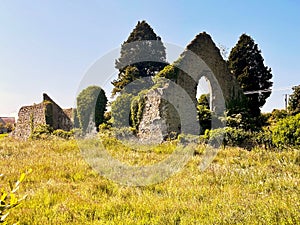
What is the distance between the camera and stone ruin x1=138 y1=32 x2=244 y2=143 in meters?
14.7

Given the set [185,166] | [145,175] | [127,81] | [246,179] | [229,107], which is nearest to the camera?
[246,179]

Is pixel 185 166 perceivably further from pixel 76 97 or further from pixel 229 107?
pixel 76 97

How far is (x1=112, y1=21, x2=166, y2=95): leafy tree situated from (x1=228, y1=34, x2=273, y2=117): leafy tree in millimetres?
6186

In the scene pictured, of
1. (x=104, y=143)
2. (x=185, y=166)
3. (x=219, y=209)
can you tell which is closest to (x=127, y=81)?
(x=104, y=143)

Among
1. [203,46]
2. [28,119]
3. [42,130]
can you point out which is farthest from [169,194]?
[28,119]

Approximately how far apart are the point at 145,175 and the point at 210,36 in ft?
43.2

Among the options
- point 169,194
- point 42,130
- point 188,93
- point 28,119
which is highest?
point 188,93

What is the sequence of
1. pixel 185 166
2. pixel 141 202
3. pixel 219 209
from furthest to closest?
pixel 185 166, pixel 141 202, pixel 219 209

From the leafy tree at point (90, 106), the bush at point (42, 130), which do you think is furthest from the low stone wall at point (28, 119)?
the leafy tree at point (90, 106)

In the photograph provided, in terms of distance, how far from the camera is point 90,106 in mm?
20141

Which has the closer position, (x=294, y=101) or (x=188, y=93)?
(x=188, y=93)

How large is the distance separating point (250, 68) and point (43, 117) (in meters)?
16.4

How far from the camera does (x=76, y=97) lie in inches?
811

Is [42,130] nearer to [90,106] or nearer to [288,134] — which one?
[90,106]
